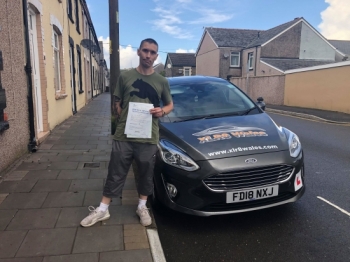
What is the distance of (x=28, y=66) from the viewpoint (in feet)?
18.4

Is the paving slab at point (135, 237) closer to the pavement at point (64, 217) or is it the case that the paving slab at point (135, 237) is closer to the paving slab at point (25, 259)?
the pavement at point (64, 217)

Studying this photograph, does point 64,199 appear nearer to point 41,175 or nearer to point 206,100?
point 41,175

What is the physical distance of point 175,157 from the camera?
309 centimetres

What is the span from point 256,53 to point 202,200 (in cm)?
2896

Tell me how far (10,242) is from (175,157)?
5.61 feet

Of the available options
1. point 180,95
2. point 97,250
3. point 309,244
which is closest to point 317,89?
point 180,95

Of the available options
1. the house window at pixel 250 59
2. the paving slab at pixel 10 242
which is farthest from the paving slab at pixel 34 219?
the house window at pixel 250 59

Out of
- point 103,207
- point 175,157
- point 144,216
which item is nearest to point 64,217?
point 103,207

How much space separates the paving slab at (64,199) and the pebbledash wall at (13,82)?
1309mm

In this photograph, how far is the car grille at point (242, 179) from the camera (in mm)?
2863

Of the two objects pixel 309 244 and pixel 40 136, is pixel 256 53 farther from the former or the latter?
pixel 309 244

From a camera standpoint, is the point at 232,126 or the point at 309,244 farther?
the point at 232,126

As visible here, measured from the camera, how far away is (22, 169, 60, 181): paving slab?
14.2 ft

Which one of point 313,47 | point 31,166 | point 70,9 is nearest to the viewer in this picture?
point 31,166
